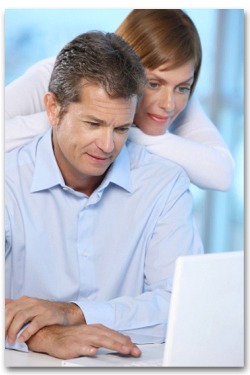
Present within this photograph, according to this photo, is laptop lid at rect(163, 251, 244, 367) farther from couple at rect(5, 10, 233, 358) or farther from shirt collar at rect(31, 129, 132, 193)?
shirt collar at rect(31, 129, 132, 193)

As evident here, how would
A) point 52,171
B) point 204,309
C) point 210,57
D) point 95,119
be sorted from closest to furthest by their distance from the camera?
point 204,309 → point 95,119 → point 52,171 → point 210,57

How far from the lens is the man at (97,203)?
5.76ft

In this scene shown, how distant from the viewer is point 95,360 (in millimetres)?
1558

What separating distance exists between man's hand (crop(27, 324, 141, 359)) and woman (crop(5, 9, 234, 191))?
23.3 inches

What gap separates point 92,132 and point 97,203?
22cm

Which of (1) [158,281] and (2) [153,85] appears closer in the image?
(1) [158,281]

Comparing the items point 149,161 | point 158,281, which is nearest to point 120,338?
point 158,281

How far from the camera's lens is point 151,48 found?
1966mm

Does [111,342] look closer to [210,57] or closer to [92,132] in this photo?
[92,132]

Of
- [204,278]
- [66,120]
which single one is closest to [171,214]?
[66,120]

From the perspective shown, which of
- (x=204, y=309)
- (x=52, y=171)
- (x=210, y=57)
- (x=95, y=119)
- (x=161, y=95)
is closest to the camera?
(x=204, y=309)

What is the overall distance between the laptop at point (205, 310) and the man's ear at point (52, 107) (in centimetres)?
70

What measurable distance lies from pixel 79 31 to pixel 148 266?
72cm

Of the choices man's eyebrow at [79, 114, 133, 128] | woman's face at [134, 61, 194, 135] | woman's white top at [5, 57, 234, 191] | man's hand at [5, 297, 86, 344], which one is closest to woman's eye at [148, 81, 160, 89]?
woman's face at [134, 61, 194, 135]
